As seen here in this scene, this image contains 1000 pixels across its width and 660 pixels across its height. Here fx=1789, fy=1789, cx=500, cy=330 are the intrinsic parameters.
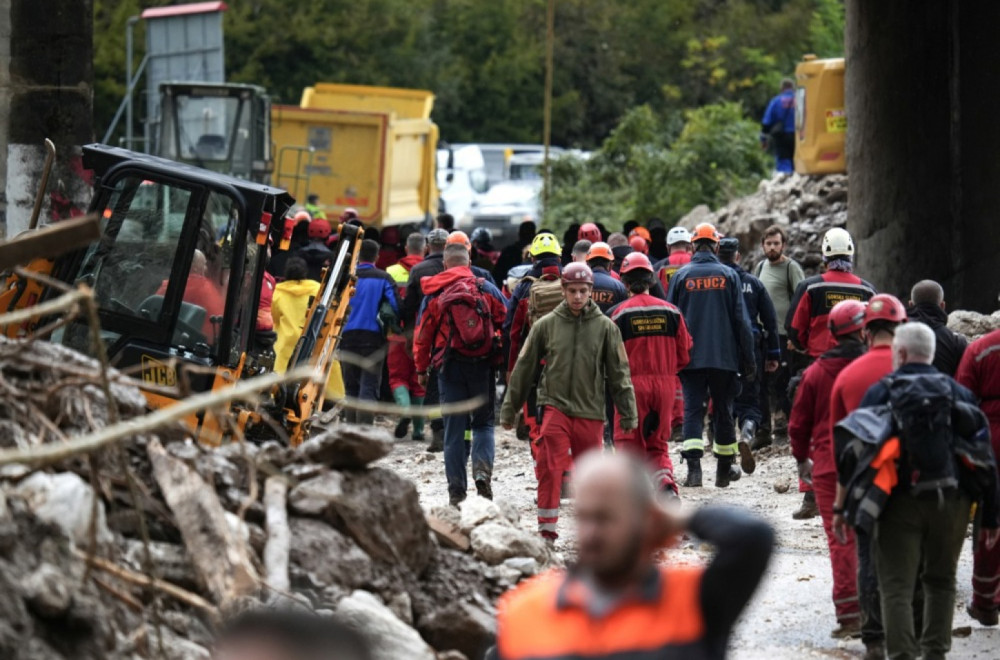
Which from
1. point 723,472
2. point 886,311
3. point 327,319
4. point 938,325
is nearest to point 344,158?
point 723,472

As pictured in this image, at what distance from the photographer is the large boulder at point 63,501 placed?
6.13 meters

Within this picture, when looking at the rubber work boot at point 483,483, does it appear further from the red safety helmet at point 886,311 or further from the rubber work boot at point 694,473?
the red safety helmet at point 886,311

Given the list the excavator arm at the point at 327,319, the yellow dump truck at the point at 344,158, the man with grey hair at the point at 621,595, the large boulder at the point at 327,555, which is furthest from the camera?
the yellow dump truck at the point at 344,158

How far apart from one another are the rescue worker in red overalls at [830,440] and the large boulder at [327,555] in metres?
2.47

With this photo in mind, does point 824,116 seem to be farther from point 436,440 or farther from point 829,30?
point 829,30

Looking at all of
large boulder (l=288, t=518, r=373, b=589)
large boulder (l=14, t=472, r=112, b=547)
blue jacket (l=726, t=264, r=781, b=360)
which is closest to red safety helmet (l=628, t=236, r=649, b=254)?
blue jacket (l=726, t=264, r=781, b=360)

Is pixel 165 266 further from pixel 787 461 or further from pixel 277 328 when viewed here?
pixel 787 461

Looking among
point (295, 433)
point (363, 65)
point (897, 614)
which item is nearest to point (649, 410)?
point (295, 433)

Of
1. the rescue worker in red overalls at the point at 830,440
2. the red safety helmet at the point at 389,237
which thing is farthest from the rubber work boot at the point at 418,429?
the rescue worker in red overalls at the point at 830,440

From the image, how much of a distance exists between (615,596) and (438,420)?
11.0m

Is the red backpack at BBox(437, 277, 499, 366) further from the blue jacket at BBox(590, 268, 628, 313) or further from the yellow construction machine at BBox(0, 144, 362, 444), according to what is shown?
the yellow construction machine at BBox(0, 144, 362, 444)

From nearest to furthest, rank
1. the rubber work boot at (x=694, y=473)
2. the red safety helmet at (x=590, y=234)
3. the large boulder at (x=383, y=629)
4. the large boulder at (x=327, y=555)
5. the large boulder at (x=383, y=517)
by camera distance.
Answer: the large boulder at (x=383, y=629) → the large boulder at (x=327, y=555) → the large boulder at (x=383, y=517) → the rubber work boot at (x=694, y=473) → the red safety helmet at (x=590, y=234)

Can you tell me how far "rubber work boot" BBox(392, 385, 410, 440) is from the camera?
50.9 feet

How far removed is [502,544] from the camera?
8.66 metres
